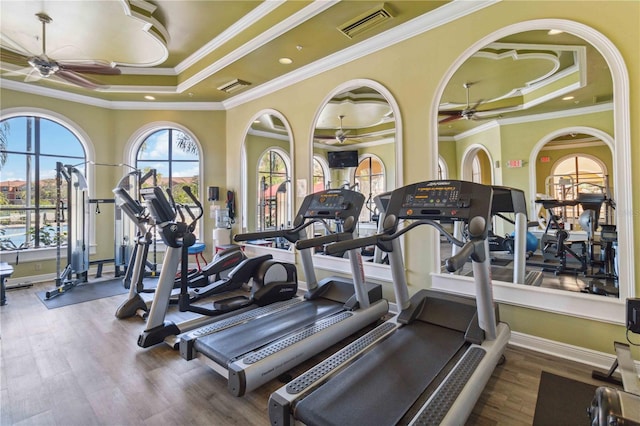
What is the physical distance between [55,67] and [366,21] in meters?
3.76

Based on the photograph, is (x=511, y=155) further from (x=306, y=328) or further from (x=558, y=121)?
(x=306, y=328)

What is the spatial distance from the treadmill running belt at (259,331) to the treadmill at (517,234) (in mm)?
1716

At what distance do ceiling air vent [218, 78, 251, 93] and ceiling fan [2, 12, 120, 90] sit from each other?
5.04 feet

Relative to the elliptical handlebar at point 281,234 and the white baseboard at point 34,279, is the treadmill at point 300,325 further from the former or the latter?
the white baseboard at point 34,279

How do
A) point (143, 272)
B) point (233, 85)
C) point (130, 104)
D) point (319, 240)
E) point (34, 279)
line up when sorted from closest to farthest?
point (319, 240), point (143, 272), point (233, 85), point (34, 279), point (130, 104)

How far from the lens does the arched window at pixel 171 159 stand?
6.32m

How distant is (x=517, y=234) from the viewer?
2.99 metres

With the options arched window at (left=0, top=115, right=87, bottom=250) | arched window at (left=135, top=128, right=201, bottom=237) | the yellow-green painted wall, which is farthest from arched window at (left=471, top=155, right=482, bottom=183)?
arched window at (left=0, top=115, right=87, bottom=250)

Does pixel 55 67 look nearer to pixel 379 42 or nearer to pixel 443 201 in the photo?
pixel 379 42

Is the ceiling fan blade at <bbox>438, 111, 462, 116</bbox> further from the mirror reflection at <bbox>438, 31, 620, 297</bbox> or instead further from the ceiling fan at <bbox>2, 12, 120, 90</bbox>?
the ceiling fan at <bbox>2, 12, 120, 90</bbox>

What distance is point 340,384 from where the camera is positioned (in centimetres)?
178

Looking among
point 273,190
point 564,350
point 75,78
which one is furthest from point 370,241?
point 75,78

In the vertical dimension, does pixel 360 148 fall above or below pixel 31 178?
above

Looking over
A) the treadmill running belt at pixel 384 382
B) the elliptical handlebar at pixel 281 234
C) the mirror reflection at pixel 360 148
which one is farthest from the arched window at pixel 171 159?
the treadmill running belt at pixel 384 382
